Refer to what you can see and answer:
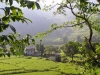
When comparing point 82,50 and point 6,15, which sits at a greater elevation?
point 6,15

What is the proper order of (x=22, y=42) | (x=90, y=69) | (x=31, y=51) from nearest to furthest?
(x=22, y=42) < (x=90, y=69) < (x=31, y=51)

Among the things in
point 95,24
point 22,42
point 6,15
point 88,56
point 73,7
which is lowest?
point 88,56

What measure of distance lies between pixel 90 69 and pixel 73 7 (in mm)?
3879

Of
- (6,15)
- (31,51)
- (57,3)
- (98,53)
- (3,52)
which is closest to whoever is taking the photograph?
(6,15)

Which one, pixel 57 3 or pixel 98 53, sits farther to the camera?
pixel 57 3

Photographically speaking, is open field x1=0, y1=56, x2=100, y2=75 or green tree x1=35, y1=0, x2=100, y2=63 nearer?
green tree x1=35, y1=0, x2=100, y2=63

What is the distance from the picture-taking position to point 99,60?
30.1 feet

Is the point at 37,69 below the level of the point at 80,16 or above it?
below

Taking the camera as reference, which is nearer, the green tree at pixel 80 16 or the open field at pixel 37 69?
the green tree at pixel 80 16

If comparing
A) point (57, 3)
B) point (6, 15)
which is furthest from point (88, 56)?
point (6, 15)

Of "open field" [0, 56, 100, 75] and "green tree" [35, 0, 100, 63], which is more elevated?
"green tree" [35, 0, 100, 63]

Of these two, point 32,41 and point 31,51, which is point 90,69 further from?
point 31,51

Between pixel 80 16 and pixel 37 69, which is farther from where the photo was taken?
pixel 37 69

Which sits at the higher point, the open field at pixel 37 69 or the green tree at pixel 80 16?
the green tree at pixel 80 16
